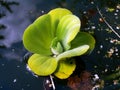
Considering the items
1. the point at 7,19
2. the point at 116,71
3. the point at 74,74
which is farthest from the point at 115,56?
the point at 7,19

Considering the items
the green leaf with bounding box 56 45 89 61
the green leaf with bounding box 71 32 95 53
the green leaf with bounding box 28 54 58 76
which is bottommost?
the green leaf with bounding box 28 54 58 76

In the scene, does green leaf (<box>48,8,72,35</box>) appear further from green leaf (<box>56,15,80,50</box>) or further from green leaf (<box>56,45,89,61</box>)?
green leaf (<box>56,45,89,61</box>)

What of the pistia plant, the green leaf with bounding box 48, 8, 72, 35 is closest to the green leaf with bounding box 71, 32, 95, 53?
the pistia plant

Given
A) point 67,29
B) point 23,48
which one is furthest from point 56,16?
point 23,48

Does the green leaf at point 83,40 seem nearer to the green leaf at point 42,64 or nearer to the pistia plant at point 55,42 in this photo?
the pistia plant at point 55,42

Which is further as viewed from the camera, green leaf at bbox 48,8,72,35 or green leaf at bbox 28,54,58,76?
green leaf at bbox 48,8,72,35

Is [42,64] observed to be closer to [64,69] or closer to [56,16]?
[64,69]

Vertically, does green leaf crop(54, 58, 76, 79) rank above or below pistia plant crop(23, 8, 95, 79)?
below

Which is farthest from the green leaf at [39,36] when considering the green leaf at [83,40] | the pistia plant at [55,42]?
the green leaf at [83,40]
